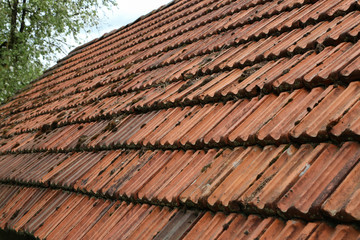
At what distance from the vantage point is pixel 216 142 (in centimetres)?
208

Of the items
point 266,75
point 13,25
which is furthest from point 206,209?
point 13,25

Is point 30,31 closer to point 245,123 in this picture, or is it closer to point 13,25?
point 13,25

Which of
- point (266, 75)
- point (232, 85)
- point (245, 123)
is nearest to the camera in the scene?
point (245, 123)

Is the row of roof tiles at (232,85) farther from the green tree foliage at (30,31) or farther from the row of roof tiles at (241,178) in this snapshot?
the green tree foliage at (30,31)

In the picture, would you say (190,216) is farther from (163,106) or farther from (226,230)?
(163,106)

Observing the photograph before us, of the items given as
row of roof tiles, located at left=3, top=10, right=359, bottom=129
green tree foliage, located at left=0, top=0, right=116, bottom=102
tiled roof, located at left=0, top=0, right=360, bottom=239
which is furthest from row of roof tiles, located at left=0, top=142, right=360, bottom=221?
green tree foliage, located at left=0, top=0, right=116, bottom=102

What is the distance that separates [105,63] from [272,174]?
14.9 feet

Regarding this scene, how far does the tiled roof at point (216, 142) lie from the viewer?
145cm

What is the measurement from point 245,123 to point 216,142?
0.19m

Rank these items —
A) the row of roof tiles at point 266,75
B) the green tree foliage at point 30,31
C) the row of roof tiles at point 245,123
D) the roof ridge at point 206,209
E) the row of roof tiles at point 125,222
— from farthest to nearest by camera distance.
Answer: the green tree foliage at point 30,31 → the row of roof tiles at point 266,75 → the row of roof tiles at point 245,123 → the row of roof tiles at point 125,222 → the roof ridge at point 206,209

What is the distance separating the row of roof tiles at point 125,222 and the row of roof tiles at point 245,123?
0.41 meters

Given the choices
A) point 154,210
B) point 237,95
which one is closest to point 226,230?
point 154,210

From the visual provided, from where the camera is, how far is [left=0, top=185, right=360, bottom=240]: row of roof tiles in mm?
1352

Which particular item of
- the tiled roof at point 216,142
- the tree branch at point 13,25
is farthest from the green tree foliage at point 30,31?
the tiled roof at point 216,142
